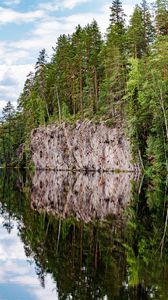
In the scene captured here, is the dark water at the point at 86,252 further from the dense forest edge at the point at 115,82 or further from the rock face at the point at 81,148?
the rock face at the point at 81,148

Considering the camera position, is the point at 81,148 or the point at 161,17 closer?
the point at 161,17

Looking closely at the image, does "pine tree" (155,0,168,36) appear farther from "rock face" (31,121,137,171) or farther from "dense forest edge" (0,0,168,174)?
"rock face" (31,121,137,171)

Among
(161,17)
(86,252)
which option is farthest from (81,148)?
(86,252)

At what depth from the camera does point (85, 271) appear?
1290 centimetres

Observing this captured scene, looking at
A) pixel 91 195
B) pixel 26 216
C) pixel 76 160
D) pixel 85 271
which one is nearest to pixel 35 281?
pixel 85 271

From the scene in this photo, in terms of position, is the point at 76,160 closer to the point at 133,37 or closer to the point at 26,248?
the point at 133,37

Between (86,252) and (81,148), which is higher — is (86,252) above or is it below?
below

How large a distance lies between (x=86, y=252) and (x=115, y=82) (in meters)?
58.4

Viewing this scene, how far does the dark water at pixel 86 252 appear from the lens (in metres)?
11.3

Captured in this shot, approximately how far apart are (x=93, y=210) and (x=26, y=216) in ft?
11.5

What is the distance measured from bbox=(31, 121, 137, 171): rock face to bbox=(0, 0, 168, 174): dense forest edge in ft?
5.44

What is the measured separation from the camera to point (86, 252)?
1524 centimetres

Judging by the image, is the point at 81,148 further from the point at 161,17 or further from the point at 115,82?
the point at 161,17

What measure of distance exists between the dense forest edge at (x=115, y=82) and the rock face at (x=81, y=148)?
5.44 ft
